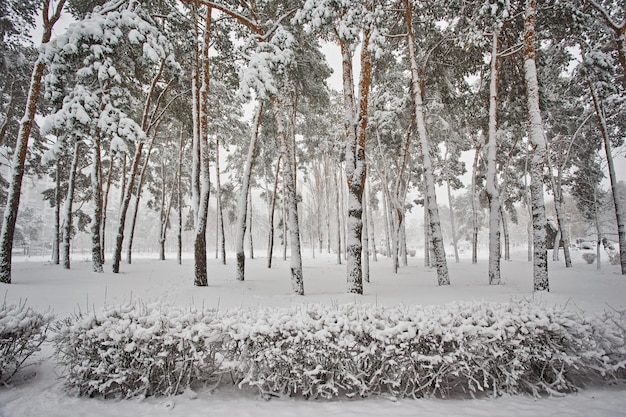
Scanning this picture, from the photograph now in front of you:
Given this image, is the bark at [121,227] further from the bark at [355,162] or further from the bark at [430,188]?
the bark at [430,188]

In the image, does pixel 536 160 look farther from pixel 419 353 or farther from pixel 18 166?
pixel 18 166

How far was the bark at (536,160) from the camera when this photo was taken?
709cm

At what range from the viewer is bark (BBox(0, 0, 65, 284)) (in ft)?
25.5

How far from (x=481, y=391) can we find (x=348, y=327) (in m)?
1.76

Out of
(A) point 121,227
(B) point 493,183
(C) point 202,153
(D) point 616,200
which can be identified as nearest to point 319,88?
(C) point 202,153

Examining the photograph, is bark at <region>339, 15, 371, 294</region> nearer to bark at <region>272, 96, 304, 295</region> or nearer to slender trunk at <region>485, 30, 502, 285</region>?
bark at <region>272, 96, 304, 295</region>

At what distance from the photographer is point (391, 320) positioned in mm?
3311

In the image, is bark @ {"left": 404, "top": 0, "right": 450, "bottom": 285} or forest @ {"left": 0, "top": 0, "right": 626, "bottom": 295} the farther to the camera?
bark @ {"left": 404, "top": 0, "right": 450, "bottom": 285}

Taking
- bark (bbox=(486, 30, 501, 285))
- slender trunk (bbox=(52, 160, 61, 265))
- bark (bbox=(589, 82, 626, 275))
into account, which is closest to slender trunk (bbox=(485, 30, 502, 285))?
bark (bbox=(486, 30, 501, 285))

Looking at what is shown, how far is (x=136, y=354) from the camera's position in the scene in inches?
120

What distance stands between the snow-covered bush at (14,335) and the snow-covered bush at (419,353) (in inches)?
90.6

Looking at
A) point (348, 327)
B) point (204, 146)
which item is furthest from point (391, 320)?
point (204, 146)

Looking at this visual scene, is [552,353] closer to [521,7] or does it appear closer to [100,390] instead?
[100,390]

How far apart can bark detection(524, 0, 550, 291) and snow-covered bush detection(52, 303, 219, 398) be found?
26.1 feet
